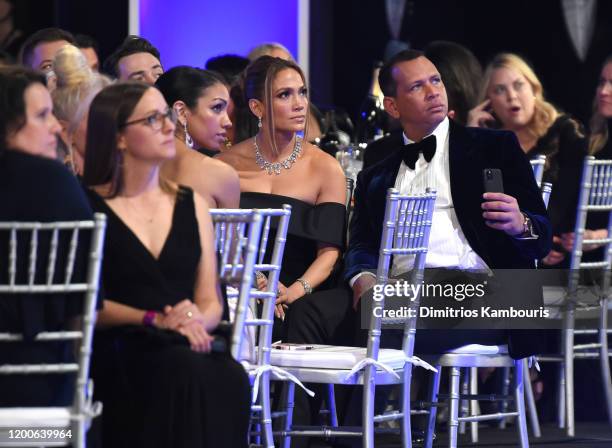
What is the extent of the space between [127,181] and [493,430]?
323 cm

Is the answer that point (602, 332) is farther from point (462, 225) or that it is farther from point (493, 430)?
point (462, 225)

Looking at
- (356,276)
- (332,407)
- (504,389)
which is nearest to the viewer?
(356,276)

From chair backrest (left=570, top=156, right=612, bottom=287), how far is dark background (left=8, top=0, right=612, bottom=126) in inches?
132

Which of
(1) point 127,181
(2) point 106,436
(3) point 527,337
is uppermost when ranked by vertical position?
(1) point 127,181

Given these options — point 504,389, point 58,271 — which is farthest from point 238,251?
point 504,389

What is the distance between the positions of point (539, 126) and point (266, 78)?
6.42ft

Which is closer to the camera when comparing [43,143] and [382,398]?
[43,143]

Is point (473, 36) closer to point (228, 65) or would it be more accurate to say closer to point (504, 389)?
point (228, 65)

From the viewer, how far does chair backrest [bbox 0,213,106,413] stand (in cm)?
312

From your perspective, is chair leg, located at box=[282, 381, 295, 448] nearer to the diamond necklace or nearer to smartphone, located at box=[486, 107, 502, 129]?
the diamond necklace

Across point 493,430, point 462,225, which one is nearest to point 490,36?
point 493,430

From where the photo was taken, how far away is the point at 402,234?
4.41 metres

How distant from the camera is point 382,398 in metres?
5.89

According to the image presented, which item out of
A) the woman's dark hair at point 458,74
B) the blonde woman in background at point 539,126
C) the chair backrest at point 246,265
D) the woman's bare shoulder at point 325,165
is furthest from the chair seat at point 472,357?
the woman's dark hair at point 458,74
